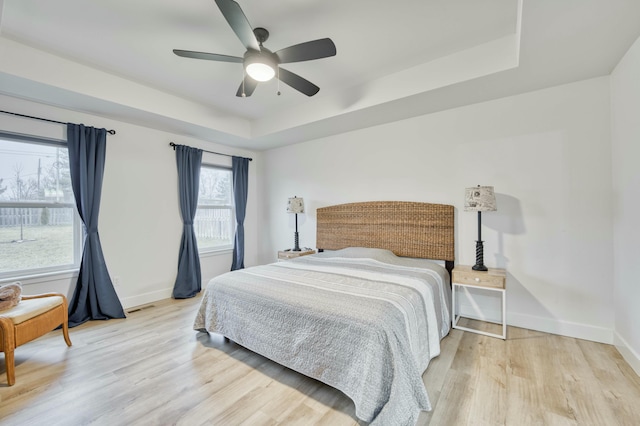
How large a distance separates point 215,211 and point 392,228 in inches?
119

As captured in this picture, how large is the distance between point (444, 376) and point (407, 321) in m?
0.65

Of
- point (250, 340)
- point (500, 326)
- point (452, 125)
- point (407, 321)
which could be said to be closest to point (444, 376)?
point (407, 321)

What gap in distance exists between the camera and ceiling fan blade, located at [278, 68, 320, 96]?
2.37 metres

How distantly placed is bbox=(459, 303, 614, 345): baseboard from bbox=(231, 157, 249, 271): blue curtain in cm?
356

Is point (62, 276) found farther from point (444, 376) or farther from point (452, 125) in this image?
point (452, 125)

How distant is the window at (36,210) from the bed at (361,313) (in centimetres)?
201

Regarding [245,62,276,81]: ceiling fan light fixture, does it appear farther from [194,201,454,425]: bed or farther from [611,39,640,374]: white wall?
[611,39,640,374]: white wall

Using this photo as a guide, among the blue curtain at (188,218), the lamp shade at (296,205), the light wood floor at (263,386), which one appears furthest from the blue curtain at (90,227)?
the lamp shade at (296,205)

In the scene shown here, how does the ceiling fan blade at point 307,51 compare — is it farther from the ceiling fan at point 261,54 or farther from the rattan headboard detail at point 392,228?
the rattan headboard detail at point 392,228

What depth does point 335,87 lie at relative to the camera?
3307 millimetres

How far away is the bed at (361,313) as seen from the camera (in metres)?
1.56

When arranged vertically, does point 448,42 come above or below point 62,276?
above

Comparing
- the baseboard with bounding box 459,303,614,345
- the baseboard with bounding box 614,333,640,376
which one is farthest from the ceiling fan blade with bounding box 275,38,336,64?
the baseboard with bounding box 614,333,640,376

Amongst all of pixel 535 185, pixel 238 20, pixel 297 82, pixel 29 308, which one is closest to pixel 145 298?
pixel 29 308
